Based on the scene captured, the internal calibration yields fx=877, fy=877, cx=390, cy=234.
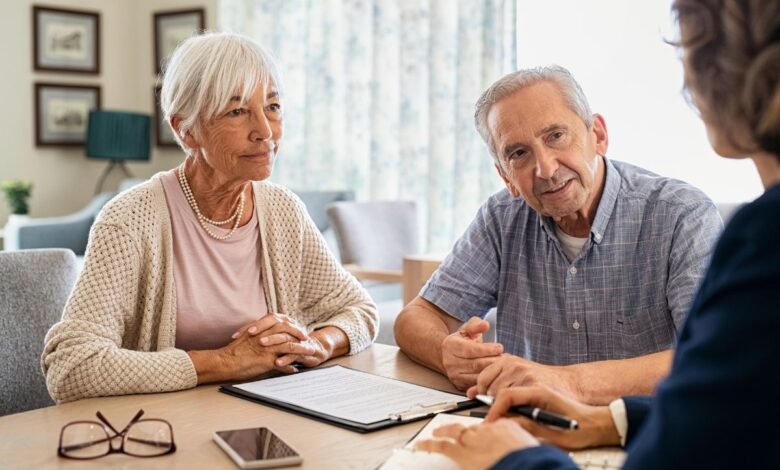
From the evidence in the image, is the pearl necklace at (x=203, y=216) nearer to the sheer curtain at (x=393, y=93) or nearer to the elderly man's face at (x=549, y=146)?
the elderly man's face at (x=549, y=146)

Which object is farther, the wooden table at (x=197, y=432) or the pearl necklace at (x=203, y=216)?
the pearl necklace at (x=203, y=216)

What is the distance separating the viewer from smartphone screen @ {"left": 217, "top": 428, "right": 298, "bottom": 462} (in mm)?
1059

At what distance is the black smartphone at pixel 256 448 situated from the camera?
40.9 inches

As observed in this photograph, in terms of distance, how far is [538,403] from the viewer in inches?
43.6

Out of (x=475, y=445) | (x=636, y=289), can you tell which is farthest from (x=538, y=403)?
(x=636, y=289)

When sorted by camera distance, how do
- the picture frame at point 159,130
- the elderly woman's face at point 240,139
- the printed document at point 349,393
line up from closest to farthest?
1. the printed document at point 349,393
2. the elderly woman's face at point 240,139
3. the picture frame at point 159,130

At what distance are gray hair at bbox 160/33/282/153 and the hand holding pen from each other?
958 millimetres

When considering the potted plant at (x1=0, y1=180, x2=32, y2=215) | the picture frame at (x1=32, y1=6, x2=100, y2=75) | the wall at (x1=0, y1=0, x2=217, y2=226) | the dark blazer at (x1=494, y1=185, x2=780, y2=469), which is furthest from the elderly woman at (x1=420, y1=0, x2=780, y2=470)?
the picture frame at (x1=32, y1=6, x2=100, y2=75)

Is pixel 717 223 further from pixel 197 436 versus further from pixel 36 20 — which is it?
pixel 36 20

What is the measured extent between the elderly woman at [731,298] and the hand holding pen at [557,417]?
0.71 feet

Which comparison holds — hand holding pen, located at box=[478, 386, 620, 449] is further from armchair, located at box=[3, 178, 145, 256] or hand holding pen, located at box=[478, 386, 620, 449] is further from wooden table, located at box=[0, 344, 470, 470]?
armchair, located at box=[3, 178, 145, 256]

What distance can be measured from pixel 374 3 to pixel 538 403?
4.13 meters

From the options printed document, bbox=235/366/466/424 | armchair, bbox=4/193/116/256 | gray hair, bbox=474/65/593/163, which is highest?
gray hair, bbox=474/65/593/163

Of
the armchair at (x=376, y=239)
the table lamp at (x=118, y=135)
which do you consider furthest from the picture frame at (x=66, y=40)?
the armchair at (x=376, y=239)
